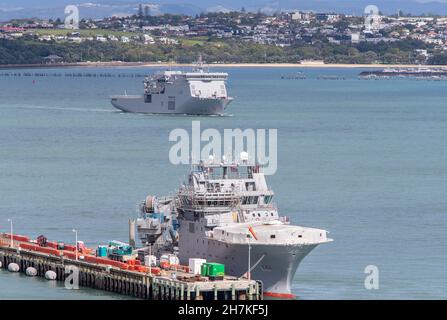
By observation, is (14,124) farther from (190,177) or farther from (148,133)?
(190,177)

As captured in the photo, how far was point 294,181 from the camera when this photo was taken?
261 feet

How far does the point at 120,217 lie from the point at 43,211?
434 cm

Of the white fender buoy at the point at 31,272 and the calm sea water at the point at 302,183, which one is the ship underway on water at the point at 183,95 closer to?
the calm sea water at the point at 302,183

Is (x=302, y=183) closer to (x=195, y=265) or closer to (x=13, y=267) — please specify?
(x=13, y=267)

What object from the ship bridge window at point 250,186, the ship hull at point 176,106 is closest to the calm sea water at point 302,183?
the ship hull at point 176,106

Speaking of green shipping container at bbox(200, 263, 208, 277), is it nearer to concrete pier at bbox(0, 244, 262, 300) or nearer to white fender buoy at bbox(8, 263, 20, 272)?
concrete pier at bbox(0, 244, 262, 300)

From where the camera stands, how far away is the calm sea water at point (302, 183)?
176ft

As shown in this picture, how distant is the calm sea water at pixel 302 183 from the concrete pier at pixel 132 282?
0.67 m

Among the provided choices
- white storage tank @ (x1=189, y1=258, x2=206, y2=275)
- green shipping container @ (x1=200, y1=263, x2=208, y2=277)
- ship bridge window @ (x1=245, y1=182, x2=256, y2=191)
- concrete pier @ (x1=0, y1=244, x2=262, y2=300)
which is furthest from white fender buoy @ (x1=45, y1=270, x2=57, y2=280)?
ship bridge window @ (x1=245, y1=182, x2=256, y2=191)

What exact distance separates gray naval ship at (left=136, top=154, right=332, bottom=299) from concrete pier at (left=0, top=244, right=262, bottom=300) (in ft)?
4.28

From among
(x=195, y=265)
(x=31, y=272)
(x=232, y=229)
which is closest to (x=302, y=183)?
(x=31, y=272)

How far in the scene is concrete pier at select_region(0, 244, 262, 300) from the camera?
45969 millimetres

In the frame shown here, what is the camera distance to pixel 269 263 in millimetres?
48312
